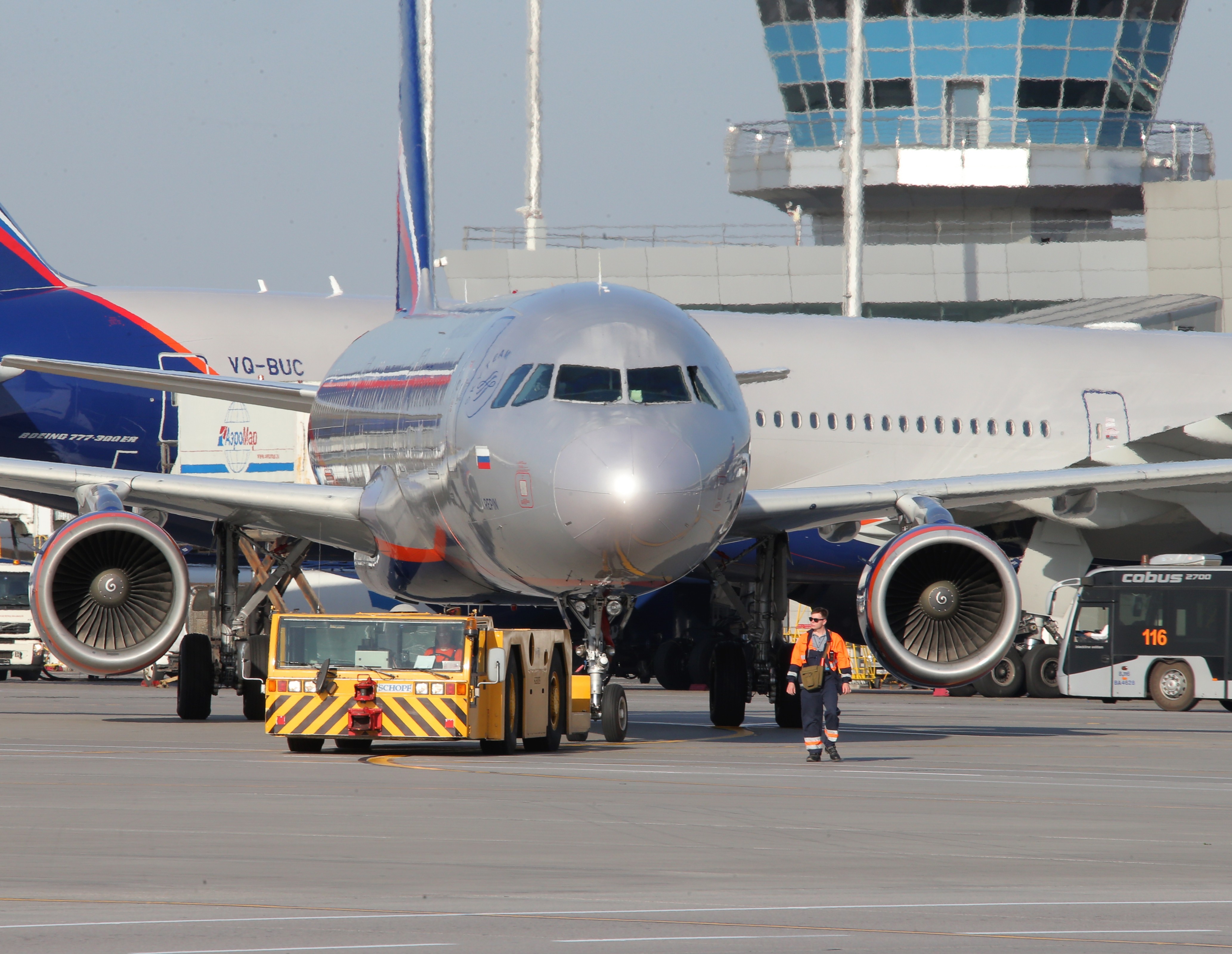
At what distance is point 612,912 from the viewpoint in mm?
7621

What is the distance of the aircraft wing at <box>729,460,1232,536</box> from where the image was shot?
18.3 metres

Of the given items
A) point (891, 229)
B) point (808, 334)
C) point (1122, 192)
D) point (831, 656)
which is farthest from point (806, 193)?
point (831, 656)

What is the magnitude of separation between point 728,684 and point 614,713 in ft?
8.91

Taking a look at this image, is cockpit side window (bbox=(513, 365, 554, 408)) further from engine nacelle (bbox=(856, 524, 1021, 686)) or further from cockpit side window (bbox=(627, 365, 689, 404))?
engine nacelle (bbox=(856, 524, 1021, 686))

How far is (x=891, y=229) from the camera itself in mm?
55781

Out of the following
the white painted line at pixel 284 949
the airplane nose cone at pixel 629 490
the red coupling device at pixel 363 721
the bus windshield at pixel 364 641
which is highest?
the airplane nose cone at pixel 629 490

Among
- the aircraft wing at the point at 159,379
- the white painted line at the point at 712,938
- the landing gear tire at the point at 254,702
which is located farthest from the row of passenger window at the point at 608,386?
the white painted line at the point at 712,938

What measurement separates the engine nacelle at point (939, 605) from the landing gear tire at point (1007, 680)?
13.1m

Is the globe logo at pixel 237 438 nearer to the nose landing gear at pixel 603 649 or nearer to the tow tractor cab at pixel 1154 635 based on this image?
the tow tractor cab at pixel 1154 635

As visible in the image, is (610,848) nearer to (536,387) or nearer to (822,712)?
(822,712)

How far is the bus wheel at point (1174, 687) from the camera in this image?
92.5 feet

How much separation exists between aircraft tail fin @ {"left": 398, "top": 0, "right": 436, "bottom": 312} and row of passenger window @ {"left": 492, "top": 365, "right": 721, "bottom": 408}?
895 centimetres

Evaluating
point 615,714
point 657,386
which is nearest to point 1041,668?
point 615,714

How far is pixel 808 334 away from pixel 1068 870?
22107 mm
